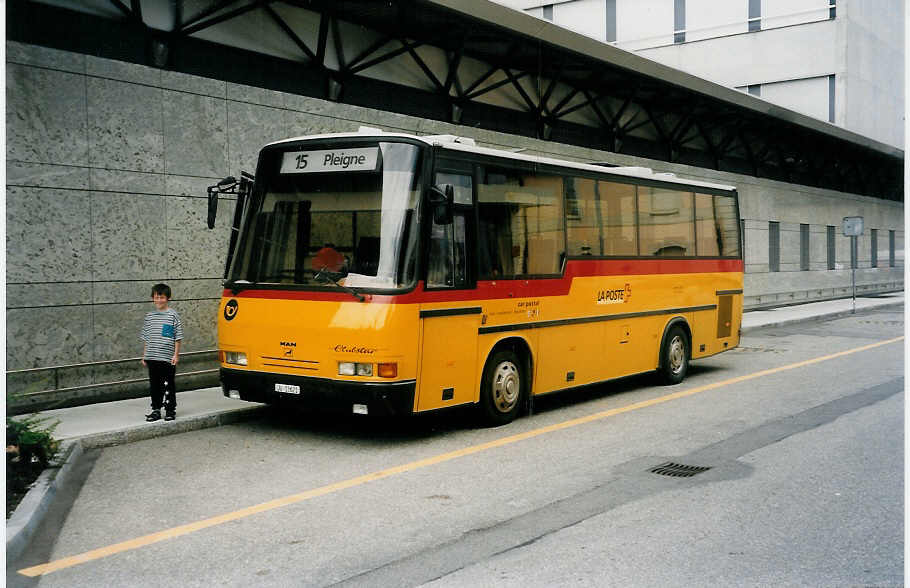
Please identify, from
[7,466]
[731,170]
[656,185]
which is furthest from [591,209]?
[731,170]

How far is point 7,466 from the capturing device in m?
6.81

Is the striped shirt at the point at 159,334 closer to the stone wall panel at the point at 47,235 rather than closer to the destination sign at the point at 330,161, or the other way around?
the stone wall panel at the point at 47,235

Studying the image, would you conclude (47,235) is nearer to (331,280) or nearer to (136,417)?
(136,417)

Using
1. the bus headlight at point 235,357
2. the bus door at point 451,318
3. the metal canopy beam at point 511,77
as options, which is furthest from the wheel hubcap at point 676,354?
the bus headlight at point 235,357

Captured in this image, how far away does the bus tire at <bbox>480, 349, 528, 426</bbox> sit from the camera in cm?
966

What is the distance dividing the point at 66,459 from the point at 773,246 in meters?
26.3

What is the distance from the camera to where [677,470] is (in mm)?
7762

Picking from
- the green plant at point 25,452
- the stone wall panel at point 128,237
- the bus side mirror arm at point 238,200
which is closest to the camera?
the green plant at point 25,452

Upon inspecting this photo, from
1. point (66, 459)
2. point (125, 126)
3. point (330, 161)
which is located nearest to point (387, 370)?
point (330, 161)

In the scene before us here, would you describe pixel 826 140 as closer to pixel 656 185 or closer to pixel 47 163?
pixel 656 185

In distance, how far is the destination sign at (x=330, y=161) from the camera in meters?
8.73

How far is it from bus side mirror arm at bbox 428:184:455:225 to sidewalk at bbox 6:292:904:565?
3406 millimetres

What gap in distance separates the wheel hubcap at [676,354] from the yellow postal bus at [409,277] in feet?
7.49

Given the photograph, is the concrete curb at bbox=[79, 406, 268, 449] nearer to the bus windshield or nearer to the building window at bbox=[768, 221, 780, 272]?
the bus windshield
